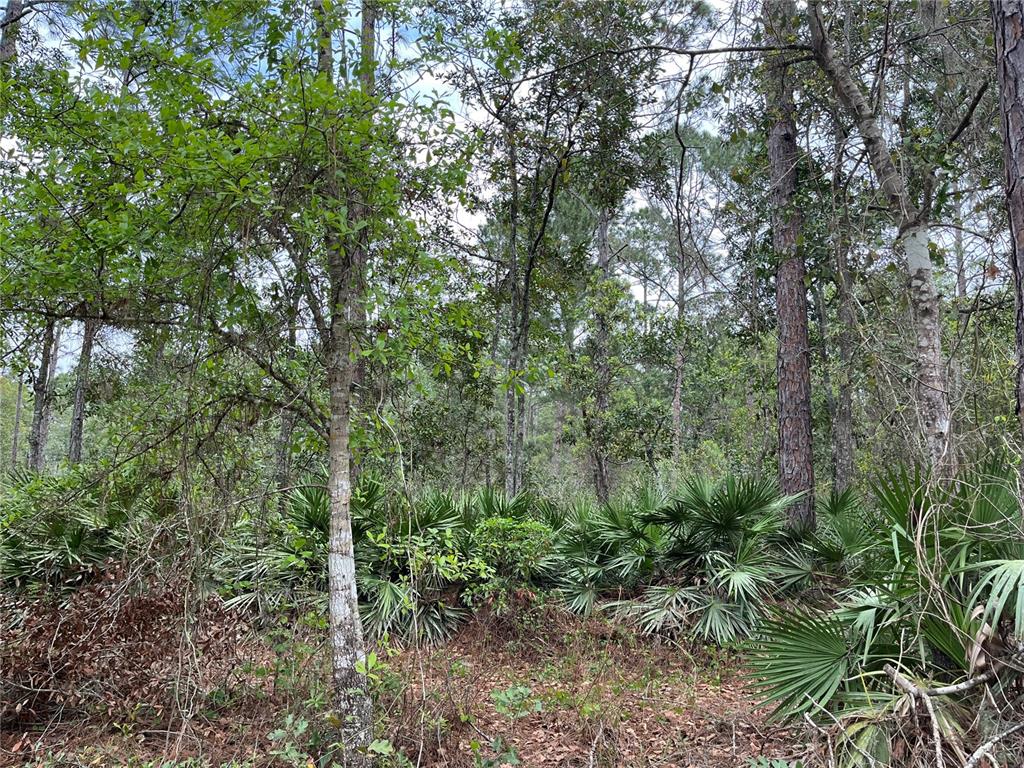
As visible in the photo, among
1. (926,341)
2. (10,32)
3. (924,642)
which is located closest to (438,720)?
(924,642)

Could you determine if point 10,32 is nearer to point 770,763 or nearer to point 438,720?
point 438,720

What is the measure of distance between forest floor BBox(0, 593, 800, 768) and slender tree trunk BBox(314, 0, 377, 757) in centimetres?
29

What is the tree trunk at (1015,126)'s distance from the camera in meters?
2.76

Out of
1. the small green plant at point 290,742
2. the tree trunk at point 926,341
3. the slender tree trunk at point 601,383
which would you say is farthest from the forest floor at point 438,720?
the slender tree trunk at point 601,383

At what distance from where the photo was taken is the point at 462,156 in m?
4.52

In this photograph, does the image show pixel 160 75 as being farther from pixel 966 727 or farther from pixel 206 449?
pixel 966 727

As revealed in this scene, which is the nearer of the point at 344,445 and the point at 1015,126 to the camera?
the point at 1015,126

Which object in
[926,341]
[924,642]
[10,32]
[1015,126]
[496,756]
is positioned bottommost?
[496,756]

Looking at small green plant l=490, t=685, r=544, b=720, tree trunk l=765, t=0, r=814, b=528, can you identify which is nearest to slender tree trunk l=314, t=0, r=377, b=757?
small green plant l=490, t=685, r=544, b=720

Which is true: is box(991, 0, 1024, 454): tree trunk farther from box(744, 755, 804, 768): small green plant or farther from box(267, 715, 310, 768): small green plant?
box(267, 715, 310, 768): small green plant

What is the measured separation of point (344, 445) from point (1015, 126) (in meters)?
3.83

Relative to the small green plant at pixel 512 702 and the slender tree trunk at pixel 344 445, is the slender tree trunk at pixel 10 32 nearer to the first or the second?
the slender tree trunk at pixel 344 445

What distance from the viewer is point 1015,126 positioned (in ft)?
9.14

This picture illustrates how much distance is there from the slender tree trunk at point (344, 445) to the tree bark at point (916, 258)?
3.91 meters
